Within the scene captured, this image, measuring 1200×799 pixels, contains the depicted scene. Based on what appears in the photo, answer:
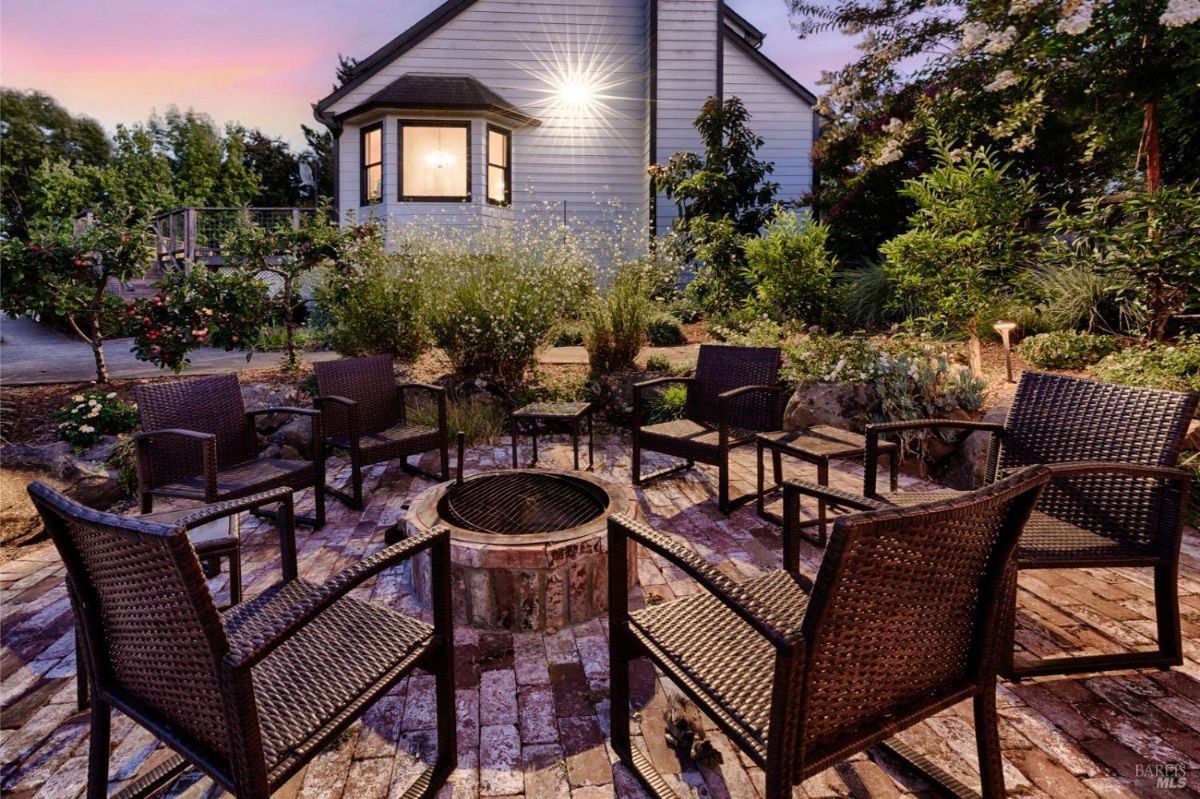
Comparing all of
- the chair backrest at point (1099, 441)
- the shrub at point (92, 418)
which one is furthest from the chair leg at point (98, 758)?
the shrub at point (92, 418)

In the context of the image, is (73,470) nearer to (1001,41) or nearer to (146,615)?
(146,615)

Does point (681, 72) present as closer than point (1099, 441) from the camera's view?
No

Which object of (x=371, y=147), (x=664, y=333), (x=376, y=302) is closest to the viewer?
(x=376, y=302)

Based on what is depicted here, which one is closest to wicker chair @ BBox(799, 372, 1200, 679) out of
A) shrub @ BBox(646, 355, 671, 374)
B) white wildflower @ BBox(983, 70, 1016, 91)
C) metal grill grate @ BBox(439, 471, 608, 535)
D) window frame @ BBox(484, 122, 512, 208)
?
metal grill grate @ BBox(439, 471, 608, 535)

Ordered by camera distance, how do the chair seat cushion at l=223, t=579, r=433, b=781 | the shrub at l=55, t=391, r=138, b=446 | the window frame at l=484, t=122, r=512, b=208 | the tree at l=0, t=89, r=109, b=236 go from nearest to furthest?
1. the chair seat cushion at l=223, t=579, r=433, b=781
2. the shrub at l=55, t=391, r=138, b=446
3. the window frame at l=484, t=122, r=512, b=208
4. the tree at l=0, t=89, r=109, b=236

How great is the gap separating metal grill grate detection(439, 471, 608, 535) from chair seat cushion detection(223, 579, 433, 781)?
0.83 m

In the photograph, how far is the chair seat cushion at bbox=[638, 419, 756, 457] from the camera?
12.6ft

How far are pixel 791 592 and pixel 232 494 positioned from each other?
2.71 metres

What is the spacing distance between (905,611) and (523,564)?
58.7 inches

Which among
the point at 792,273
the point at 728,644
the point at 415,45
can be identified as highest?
the point at 415,45

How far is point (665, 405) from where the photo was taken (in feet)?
19.9

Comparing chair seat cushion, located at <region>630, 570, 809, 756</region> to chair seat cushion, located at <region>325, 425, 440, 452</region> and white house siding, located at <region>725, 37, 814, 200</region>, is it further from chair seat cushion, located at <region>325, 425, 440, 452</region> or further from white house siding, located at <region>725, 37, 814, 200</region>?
white house siding, located at <region>725, 37, 814, 200</region>

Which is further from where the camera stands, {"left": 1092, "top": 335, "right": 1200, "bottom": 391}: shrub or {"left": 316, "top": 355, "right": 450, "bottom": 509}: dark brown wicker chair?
{"left": 1092, "top": 335, "right": 1200, "bottom": 391}: shrub

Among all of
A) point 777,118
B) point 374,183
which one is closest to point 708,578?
point 374,183
